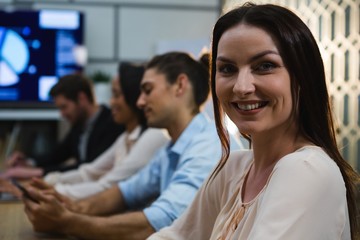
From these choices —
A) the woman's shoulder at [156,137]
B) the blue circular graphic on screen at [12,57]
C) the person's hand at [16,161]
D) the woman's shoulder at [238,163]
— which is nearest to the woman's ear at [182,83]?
the woman's shoulder at [156,137]

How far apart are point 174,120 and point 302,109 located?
1.06 m

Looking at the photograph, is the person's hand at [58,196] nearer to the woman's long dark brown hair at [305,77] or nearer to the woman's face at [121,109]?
the woman's face at [121,109]

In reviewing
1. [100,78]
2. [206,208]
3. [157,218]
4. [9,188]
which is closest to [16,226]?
[157,218]

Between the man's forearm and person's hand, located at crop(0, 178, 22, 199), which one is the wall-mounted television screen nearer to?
person's hand, located at crop(0, 178, 22, 199)

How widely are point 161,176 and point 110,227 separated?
1.61ft

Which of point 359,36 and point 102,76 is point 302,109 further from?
point 102,76

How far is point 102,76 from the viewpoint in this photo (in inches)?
171

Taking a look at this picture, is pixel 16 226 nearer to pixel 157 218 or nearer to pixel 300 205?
pixel 157 218

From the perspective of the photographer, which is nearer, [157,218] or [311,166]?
[311,166]

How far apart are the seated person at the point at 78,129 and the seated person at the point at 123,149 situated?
0.22m

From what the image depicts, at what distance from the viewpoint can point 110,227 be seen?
1.66m

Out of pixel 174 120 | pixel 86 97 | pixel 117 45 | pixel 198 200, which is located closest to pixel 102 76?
pixel 117 45

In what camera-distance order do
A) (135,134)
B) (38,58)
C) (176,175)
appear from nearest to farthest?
(176,175) < (135,134) < (38,58)

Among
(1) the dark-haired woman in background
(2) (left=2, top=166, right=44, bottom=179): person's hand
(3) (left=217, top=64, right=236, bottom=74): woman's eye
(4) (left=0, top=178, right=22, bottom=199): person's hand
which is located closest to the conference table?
(4) (left=0, top=178, right=22, bottom=199): person's hand
